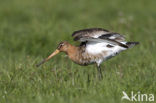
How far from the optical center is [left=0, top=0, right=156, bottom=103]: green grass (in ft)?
20.8

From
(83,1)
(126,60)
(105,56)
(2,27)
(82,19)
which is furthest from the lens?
(83,1)

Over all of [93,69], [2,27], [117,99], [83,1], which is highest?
[83,1]

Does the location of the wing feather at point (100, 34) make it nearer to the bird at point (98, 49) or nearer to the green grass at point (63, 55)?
the bird at point (98, 49)

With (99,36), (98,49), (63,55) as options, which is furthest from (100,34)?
(63,55)

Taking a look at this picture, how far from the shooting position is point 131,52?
9422mm

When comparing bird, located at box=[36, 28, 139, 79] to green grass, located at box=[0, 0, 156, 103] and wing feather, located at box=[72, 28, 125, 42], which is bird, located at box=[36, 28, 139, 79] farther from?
green grass, located at box=[0, 0, 156, 103]

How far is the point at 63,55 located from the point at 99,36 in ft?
3.46

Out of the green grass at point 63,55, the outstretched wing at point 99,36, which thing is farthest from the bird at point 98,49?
the green grass at point 63,55

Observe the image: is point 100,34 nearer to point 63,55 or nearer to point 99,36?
point 99,36

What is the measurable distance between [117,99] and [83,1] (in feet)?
27.6

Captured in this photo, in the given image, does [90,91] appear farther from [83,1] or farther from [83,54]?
[83,1]

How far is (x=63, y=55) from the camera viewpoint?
8.58m

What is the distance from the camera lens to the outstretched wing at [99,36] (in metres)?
7.33

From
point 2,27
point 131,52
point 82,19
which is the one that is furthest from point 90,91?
point 82,19
